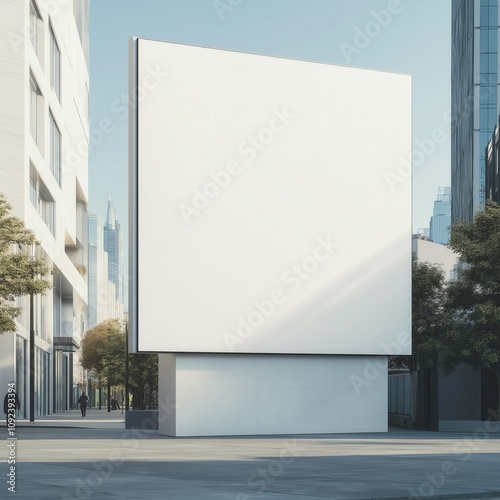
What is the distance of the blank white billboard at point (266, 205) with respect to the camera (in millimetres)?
34500

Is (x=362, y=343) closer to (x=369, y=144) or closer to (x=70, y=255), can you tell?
(x=369, y=144)

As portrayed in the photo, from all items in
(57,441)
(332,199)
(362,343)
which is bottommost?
(57,441)

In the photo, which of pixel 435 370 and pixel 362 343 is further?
pixel 435 370

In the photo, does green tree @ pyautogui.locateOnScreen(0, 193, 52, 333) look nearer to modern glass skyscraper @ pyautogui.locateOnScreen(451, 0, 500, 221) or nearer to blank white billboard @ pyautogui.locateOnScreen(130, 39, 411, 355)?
blank white billboard @ pyautogui.locateOnScreen(130, 39, 411, 355)

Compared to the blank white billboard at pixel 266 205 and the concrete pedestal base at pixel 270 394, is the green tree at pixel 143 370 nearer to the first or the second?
the concrete pedestal base at pixel 270 394

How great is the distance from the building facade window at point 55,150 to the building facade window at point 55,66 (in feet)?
9.81

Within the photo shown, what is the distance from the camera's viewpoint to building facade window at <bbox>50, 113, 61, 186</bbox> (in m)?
77.8

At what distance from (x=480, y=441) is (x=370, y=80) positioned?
14138 millimetres

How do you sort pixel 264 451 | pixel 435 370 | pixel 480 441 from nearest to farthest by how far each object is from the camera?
1. pixel 264 451
2. pixel 480 441
3. pixel 435 370

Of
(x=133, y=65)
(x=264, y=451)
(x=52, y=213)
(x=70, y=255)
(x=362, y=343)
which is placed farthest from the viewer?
(x=70, y=255)

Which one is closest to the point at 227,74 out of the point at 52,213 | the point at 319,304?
the point at 319,304

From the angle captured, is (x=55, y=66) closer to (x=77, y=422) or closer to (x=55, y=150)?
(x=55, y=150)

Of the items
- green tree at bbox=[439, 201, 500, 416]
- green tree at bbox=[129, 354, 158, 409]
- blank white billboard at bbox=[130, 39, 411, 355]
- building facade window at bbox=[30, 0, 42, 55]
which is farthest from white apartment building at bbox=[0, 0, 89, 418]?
green tree at bbox=[439, 201, 500, 416]

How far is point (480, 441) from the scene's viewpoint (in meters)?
32.6
